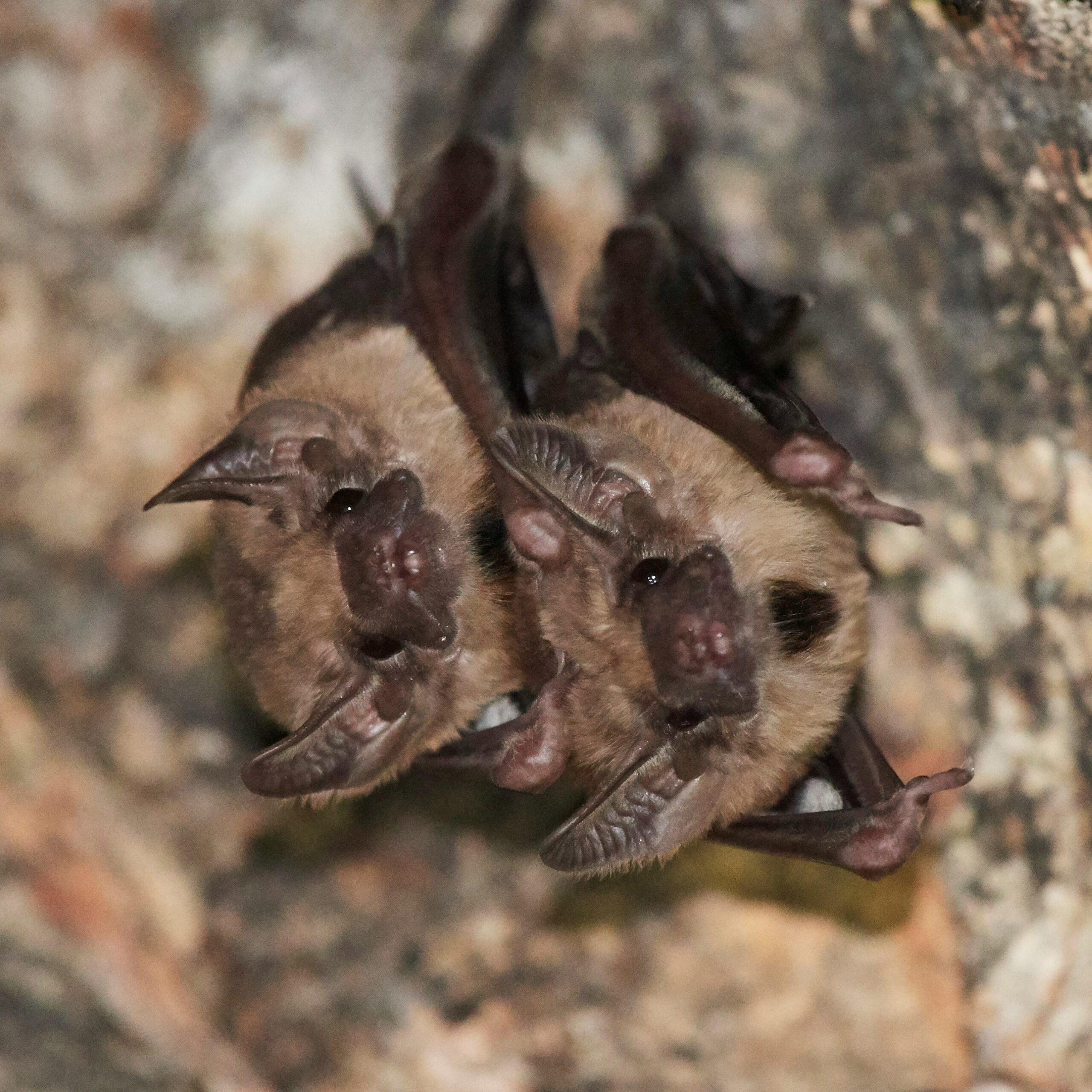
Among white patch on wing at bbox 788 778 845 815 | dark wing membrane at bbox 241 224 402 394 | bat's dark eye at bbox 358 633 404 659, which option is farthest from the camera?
dark wing membrane at bbox 241 224 402 394

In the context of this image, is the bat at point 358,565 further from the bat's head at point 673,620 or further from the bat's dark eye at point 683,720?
the bat's dark eye at point 683,720

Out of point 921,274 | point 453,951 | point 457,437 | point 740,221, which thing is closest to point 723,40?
point 740,221

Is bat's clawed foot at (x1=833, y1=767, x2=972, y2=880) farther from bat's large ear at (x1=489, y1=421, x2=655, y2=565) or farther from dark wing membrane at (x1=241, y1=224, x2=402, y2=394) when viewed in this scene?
dark wing membrane at (x1=241, y1=224, x2=402, y2=394)

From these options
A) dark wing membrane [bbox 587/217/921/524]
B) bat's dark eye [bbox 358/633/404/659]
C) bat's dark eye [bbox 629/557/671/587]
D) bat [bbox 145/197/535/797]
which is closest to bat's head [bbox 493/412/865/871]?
bat's dark eye [bbox 629/557/671/587]

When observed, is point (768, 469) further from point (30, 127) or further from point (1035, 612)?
point (30, 127)

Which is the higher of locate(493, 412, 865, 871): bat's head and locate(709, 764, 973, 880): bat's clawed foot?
locate(493, 412, 865, 871): bat's head

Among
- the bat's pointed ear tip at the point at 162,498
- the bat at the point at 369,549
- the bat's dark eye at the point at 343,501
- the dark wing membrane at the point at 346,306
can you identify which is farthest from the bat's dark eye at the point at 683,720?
the dark wing membrane at the point at 346,306
